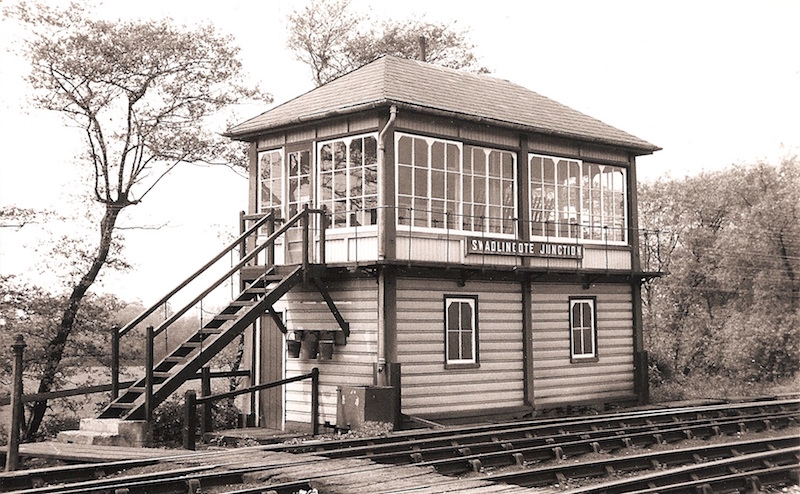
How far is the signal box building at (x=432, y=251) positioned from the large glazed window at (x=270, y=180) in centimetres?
4

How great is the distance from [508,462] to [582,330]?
8.20m

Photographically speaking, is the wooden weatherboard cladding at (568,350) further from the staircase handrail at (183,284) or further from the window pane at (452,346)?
the staircase handrail at (183,284)

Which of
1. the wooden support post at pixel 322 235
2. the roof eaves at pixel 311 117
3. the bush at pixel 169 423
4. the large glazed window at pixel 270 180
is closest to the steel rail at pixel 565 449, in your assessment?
the wooden support post at pixel 322 235

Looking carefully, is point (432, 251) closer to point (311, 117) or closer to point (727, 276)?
point (311, 117)

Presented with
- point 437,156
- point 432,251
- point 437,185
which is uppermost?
point 437,156

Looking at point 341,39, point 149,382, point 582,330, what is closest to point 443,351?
point 582,330

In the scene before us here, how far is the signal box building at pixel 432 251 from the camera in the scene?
16.5 metres

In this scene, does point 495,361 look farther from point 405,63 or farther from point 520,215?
point 405,63

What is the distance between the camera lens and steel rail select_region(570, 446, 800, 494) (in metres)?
10.1

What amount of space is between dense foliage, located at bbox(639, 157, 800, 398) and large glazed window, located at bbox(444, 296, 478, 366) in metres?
13.5

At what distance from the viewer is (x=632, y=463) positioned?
12211mm

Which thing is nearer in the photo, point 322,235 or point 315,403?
point 322,235

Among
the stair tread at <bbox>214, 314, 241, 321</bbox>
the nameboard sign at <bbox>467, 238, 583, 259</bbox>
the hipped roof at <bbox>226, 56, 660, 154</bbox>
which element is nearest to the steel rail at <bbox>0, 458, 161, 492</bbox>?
the stair tread at <bbox>214, 314, 241, 321</bbox>

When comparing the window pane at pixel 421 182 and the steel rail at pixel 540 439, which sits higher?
the window pane at pixel 421 182
